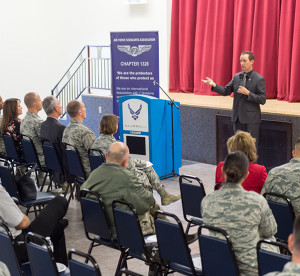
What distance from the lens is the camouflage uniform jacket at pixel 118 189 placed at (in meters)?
4.21

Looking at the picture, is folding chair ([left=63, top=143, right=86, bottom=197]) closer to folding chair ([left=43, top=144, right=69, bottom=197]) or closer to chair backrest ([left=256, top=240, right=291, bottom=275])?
folding chair ([left=43, top=144, right=69, bottom=197])

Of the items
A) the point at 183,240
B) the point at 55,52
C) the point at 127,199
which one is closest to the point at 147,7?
the point at 55,52

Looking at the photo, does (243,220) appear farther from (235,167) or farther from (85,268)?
(85,268)

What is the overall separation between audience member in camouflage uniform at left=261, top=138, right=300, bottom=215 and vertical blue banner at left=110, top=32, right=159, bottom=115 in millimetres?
4058

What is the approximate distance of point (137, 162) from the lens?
566 centimetres

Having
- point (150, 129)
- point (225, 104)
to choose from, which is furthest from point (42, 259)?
point (225, 104)

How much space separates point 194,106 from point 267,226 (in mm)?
5748

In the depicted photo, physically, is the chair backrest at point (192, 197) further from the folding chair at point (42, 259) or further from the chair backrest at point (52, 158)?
the chair backrest at point (52, 158)

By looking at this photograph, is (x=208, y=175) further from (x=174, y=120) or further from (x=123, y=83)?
(x=123, y=83)

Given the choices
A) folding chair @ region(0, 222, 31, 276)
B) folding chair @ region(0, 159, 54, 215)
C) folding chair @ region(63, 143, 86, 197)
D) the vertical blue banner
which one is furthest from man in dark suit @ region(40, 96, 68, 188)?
folding chair @ region(0, 222, 31, 276)

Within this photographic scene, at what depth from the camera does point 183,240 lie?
11.5ft

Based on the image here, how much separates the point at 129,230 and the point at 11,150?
11.6 feet

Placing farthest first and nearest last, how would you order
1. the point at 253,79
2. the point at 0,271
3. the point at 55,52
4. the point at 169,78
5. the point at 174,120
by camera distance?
1. the point at 55,52
2. the point at 169,78
3. the point at 174,120
4. the point at 253,79
5. the point at 0,271

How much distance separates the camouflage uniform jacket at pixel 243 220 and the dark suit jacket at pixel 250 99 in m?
4.09
